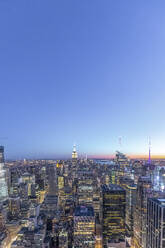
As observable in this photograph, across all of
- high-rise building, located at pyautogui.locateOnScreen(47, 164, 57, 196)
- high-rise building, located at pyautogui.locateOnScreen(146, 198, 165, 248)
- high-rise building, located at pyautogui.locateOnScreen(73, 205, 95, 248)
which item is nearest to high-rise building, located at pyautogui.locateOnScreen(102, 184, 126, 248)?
high-rise building, located at pyautogui.locateOnScreen(73, 205, 95, 248)

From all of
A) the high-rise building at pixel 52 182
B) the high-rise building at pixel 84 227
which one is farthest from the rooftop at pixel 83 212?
the high-rise building at pixel 52 182

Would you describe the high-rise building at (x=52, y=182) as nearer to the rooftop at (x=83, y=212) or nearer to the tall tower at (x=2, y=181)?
the tall tower at (x=2, y=181)

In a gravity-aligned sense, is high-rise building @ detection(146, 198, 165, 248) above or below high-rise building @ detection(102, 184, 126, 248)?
above

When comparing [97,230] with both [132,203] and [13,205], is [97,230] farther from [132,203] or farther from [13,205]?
[13,205]

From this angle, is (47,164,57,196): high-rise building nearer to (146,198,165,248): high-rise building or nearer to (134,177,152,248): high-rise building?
(134,177,152,248): high-rise building

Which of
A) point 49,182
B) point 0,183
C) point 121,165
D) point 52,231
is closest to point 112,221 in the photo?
point 52,231

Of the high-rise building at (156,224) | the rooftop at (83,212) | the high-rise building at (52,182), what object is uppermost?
the high-rise building at (156,224)
